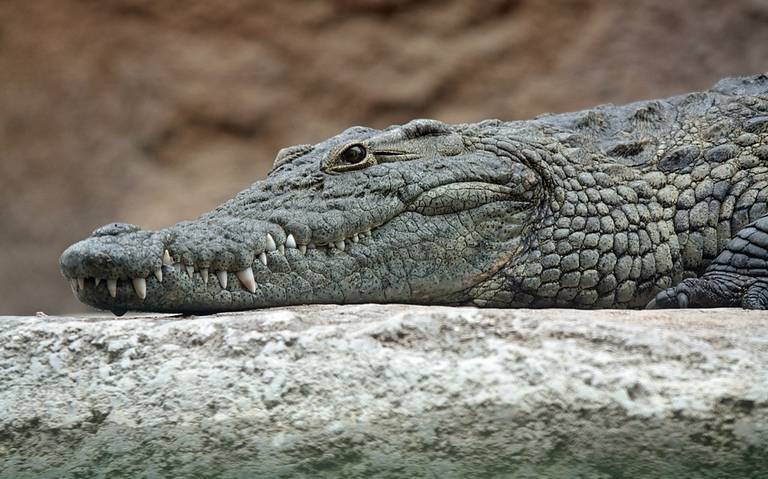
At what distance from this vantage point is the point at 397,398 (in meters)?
1.93

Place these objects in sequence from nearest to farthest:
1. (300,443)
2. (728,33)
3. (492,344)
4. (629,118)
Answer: (300,443) < (492,344) < (629,118) < (728,33)

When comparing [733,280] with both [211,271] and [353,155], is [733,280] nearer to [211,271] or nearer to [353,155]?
[353,155]

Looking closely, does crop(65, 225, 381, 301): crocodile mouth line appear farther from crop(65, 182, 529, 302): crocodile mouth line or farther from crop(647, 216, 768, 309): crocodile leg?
crop(647, 216, 768, 309): crocodile leg

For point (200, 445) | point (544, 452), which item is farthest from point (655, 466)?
point (200, 445)

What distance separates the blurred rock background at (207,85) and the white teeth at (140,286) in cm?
430

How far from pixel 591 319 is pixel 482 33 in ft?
17.2

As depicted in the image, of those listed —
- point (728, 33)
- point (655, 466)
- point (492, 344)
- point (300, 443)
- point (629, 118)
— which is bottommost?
point (655, 466)

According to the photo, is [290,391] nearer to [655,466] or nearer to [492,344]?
[492,344]

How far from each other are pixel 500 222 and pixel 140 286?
134 centimetres

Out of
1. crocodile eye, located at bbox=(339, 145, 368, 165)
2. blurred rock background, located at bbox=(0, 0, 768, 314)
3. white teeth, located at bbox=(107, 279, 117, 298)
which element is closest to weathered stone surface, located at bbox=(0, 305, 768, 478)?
white teeth, located at bbox=(107, 279, 117, 298)

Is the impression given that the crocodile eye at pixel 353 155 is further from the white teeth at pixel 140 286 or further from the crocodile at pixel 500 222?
the white teeth at pixel 140 286

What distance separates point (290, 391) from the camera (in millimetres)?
1986

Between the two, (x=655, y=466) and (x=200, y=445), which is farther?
(x=200, y=445)

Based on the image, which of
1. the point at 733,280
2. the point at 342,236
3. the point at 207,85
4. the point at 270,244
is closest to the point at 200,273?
the point at 270,244
